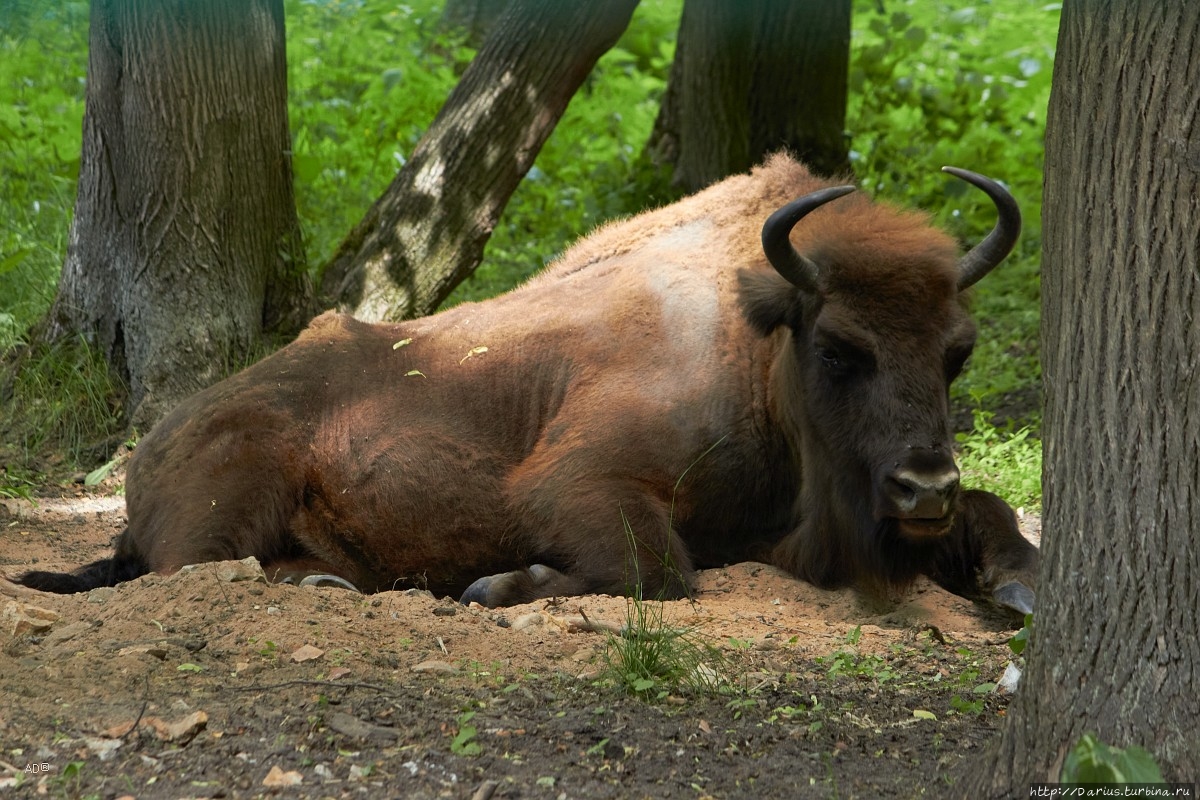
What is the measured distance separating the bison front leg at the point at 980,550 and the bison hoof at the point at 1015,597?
15 centimetres

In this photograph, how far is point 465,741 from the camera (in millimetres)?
3170

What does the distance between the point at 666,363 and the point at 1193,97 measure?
349cm

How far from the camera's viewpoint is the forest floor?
301cm

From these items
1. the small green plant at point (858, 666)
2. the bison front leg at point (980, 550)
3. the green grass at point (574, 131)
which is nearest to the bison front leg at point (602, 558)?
the bison front leg at point (980, 550)

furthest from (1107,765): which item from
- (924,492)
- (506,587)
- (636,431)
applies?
(636,431)

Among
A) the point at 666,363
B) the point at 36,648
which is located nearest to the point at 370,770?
the point at 36,648

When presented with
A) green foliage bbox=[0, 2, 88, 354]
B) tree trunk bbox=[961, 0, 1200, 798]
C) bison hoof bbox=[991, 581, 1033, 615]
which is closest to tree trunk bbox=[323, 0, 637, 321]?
green foliage bbox=[0, 2, 88, 354]

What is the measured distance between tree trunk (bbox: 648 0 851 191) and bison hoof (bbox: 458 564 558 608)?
4309mm

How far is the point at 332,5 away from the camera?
14.7 meters

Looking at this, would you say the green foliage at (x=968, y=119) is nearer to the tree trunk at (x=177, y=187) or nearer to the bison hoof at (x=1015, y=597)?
the bison hoof at (x=1015, y=597)

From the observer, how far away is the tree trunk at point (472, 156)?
7.68m

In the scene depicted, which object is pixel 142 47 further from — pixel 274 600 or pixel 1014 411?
pixel 1014 411

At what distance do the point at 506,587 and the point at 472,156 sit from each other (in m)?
3.22

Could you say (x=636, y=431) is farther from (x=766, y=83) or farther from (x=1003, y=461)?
(x=766, y=83)
